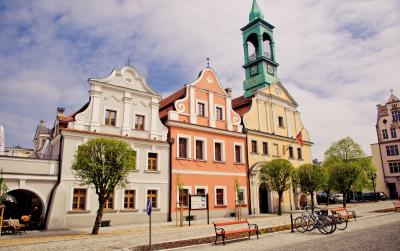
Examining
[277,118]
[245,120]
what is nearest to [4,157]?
[245,120]

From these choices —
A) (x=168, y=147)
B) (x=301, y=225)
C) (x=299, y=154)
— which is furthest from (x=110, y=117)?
(x=299, y=154)

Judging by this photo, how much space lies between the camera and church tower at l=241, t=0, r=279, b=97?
35.8 meters

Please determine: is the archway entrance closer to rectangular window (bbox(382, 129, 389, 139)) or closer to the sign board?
the sign board

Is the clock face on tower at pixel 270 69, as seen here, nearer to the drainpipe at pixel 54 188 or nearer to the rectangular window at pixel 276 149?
the rectangular window at pixel 276 149

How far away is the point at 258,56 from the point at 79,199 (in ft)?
85.8

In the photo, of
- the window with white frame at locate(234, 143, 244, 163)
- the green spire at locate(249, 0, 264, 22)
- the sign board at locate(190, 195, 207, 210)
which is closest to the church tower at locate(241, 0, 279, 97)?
the green spire at locate(249, 0, 264, 22)

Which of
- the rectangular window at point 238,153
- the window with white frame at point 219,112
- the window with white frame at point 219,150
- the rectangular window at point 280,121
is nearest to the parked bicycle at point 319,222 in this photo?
the window with white frame at point 219,150

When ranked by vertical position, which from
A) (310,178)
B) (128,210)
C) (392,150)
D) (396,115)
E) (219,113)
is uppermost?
(396,115)

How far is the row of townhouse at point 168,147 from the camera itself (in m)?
19.1

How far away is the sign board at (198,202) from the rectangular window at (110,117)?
8187mm

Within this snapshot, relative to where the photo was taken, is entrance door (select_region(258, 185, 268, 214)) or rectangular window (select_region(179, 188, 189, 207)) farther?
entrance door (select_region(258, 185, 268, 214))

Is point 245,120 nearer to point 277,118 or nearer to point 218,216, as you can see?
point 277,118

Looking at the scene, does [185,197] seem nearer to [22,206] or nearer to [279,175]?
[279,175]

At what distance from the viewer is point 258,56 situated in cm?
3612
